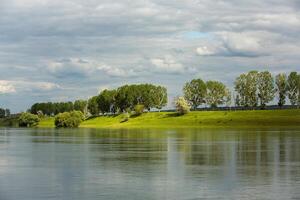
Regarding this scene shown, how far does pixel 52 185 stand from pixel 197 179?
10002mm

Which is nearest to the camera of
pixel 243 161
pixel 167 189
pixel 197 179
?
pixel 167 189

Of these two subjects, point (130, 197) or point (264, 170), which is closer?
point (130, 197)

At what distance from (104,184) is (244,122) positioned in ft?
534

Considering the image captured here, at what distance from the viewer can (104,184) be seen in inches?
1501

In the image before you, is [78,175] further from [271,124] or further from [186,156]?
[271,124]

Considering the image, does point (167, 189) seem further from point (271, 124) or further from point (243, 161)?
point (271, 124)

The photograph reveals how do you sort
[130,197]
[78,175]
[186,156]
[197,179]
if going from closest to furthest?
[130,197] < [197,179] < [78,175] < [186,156]

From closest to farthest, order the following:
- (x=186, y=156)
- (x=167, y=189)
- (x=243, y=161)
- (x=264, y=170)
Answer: (x=167, y=189)
(x=264, y=170)
(x=243, y=161)
(x=186, y=156)

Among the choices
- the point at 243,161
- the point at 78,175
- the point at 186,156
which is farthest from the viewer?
the point at 186,156

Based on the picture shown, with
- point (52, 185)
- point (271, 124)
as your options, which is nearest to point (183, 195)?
point (52, 185)

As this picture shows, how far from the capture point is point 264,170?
4681cm

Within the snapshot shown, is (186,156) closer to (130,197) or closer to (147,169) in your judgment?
(147,169)

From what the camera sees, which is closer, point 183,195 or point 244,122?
point 183,195

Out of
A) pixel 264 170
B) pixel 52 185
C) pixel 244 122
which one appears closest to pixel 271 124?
pixel 244 122
